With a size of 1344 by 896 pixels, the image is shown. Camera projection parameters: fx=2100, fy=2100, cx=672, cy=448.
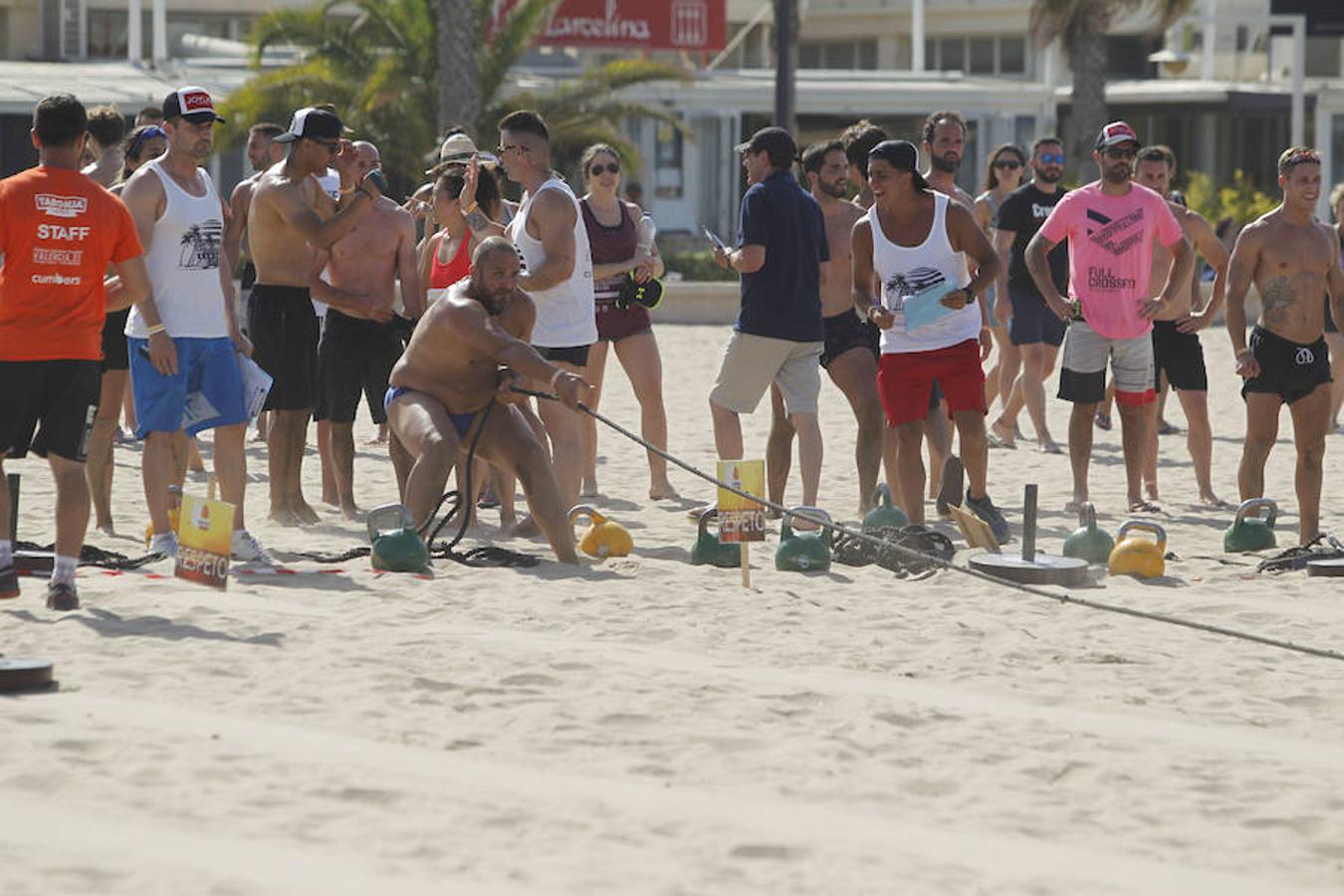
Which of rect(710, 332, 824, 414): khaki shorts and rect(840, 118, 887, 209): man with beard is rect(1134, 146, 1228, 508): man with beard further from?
rect(710, 332, 824, 414): khaki shorts

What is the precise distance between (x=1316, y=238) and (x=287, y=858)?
568cm

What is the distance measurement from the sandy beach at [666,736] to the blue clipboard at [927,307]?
1.14m

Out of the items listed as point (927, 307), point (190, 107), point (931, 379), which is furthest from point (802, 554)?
point (190, 107)

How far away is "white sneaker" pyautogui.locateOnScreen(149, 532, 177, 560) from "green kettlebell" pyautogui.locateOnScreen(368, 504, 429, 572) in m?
0.76

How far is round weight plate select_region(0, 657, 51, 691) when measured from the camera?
18.7 ft

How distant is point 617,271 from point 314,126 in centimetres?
197

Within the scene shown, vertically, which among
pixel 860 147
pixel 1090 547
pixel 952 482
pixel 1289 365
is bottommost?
pixel 1090 547

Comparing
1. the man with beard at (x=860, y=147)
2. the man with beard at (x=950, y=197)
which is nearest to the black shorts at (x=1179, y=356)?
the man with beard at (x=950, y=197)

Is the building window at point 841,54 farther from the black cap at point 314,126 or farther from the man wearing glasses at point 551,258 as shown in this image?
the black cap at point 314,126

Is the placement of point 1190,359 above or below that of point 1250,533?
above

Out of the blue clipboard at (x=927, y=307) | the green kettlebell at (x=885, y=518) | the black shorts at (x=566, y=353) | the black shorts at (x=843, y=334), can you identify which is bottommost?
the green kettlebell at (x=885, y=518)

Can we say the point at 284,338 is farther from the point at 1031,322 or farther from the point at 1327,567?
the point at 1031,322

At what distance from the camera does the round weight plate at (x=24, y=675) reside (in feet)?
18.7

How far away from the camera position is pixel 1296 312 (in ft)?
28.0
